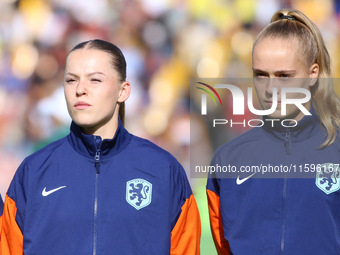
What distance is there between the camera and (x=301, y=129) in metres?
1.62

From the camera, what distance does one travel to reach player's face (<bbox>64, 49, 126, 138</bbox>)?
5.22 feet

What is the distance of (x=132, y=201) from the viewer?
5.21 feet

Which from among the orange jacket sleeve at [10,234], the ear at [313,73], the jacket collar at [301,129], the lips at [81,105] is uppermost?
the ear at [313,73]

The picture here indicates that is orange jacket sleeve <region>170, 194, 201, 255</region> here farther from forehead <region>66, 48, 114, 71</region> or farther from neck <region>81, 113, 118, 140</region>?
forehead <region>66, 48, 114, 71</region>

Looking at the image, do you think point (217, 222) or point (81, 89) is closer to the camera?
point (81, 89)

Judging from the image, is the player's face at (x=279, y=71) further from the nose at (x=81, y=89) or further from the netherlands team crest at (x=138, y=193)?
the nose at (x=81, y=89)

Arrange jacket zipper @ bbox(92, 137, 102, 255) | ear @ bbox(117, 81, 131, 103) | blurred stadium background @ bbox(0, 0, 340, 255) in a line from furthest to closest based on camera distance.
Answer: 1. blurred stadium background @ bbox(0, 0, 340, 255)
2. ear @ bbox(117, 81, 131, 103)
3. jacket zipper @ bbox(92, 137, 102, 255)

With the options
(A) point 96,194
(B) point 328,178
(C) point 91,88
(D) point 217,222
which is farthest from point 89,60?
(B) point 328,178

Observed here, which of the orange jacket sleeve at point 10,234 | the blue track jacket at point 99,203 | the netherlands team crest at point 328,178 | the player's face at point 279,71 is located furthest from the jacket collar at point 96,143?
the netherlands team crest at point 328,178

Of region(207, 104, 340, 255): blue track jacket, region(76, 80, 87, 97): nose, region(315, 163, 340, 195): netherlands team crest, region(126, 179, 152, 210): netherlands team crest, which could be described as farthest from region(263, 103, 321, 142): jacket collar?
region(76, 80, 87, 97): nose

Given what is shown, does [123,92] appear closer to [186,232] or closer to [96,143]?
[96,143]

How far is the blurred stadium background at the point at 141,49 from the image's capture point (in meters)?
3.16

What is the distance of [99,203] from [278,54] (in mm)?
877

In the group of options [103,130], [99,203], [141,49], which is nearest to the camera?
[99,203]
